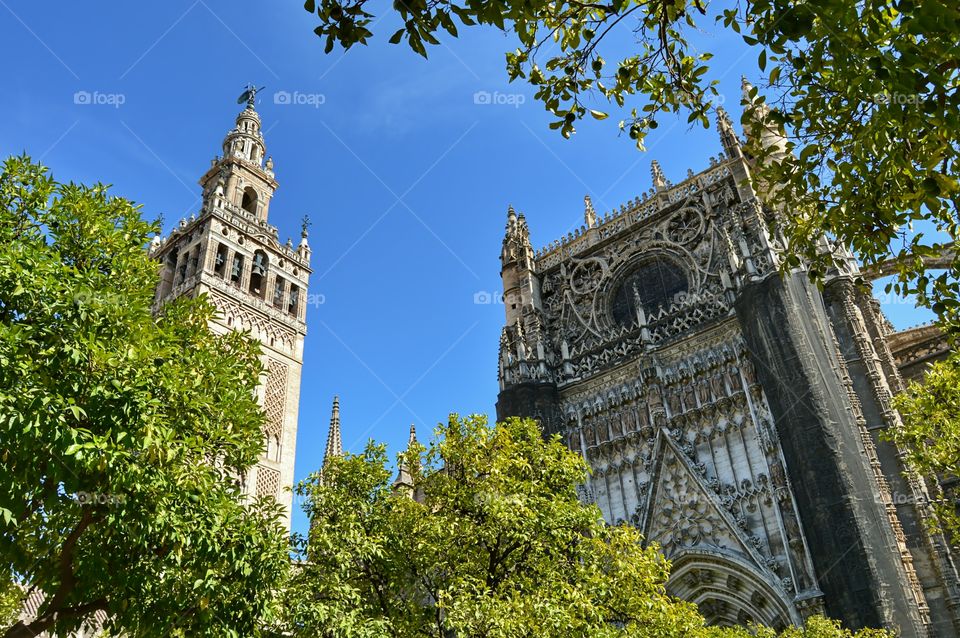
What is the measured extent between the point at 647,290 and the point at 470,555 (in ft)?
52.5

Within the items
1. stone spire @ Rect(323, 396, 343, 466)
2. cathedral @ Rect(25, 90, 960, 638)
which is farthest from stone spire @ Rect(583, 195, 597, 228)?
stone spire @ Rect(323, 396, 343, 466)

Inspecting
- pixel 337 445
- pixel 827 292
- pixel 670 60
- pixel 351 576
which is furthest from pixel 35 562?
pixel 337 445

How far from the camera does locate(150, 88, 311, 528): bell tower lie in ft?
87.5

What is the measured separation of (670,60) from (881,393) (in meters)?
14.4

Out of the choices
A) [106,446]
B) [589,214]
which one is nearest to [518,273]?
[589,214]

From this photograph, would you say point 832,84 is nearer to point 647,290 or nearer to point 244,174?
point 647,290

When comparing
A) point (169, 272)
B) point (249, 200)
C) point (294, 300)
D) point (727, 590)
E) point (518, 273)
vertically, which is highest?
point (249, 200)

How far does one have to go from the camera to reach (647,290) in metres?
25.6

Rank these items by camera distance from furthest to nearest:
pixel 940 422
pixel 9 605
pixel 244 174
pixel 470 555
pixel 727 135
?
pixel 244 174, pixel 727 135, pixel 9 605, pixel 940 422, pixel 470 555

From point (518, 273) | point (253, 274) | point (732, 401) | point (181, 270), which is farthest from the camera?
point (253, 274)

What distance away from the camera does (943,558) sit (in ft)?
52.3

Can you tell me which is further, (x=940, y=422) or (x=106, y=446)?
(x=940, y=422)

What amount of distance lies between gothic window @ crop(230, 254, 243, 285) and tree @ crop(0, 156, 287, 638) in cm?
1973

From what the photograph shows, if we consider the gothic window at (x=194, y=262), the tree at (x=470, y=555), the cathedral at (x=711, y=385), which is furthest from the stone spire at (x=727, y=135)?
the gothic window at (x=194, y=262)
